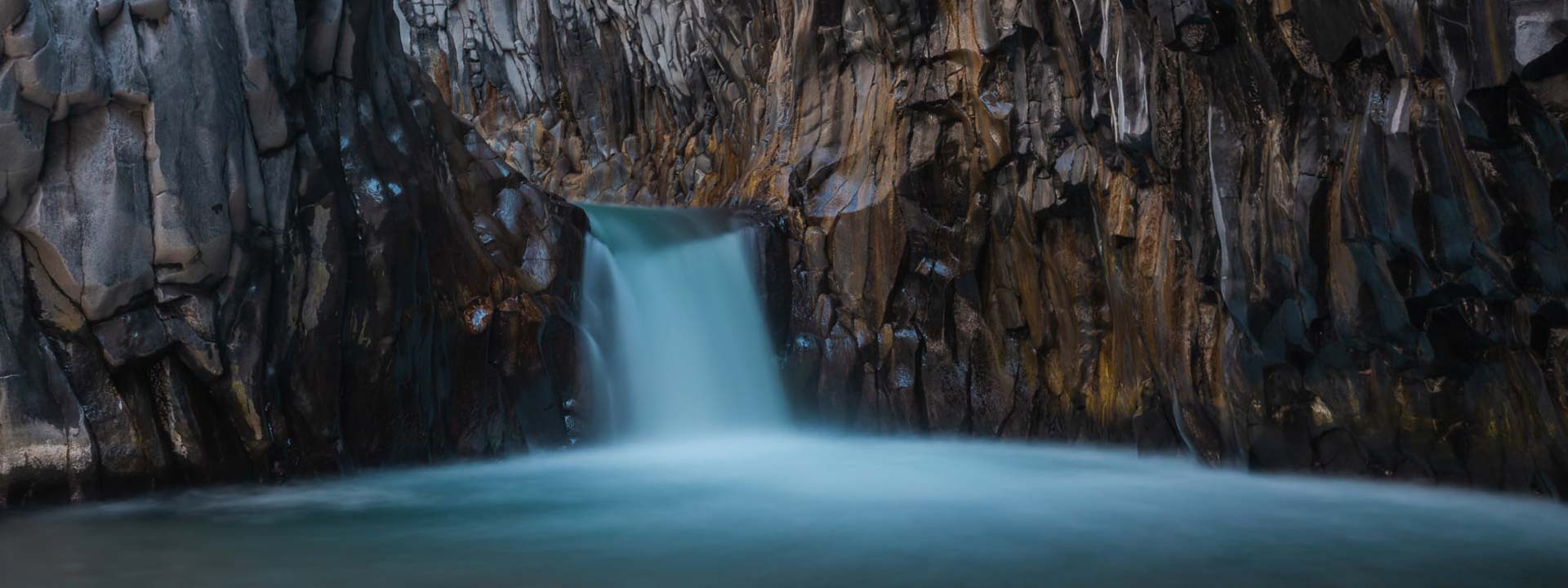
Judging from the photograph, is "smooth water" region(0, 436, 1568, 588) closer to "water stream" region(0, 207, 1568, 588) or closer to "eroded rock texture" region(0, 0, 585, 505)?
"water stream" region(0, 207, 1568, 588)

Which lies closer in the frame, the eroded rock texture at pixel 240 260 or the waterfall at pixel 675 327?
the eroded rock texture at pixel 240 260

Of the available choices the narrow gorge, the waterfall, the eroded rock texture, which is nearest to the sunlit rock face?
the narrow gorge

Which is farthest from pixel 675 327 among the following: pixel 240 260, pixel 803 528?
pixel 803 528

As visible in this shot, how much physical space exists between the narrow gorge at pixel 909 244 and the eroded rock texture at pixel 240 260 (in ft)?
0.10

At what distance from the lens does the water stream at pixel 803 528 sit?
5.98 metres

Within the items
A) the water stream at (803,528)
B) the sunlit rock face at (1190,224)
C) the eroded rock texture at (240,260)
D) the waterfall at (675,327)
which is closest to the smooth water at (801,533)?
the water stream at (803,528)

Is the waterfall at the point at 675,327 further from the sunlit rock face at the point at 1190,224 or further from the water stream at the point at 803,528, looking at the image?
the water stream at the point at 803,528

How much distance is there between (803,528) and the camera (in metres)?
7.32

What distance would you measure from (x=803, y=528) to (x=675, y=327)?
7.31m

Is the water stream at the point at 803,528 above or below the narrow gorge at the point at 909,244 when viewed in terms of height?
below

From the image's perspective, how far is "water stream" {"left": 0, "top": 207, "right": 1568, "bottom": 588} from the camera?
5980 millimetres

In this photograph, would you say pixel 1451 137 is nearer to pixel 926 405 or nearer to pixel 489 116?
pixel 926 405

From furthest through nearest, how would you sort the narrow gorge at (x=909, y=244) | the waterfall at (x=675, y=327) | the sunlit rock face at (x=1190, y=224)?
the waterfall at (x=675, y=327) → the narrow gorge at (x=909, y=244) → the sunlit rock face at (x=1190, y=224)

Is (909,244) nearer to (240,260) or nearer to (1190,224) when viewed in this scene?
(1190,224)
